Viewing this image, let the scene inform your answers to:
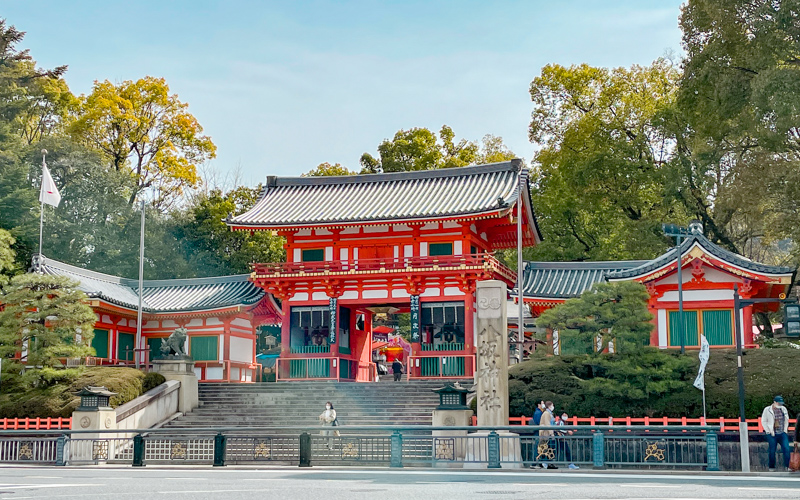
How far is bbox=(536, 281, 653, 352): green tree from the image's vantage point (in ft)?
87.1

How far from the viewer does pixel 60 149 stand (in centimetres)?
5281

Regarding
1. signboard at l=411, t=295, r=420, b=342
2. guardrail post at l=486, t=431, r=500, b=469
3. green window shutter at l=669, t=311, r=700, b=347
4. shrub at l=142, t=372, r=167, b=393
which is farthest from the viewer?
signboard at l=411, t=295, r=420, b=342

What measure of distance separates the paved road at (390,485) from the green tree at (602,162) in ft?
93.1

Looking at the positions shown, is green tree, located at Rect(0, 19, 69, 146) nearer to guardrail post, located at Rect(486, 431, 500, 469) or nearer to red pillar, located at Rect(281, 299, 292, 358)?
red pillar, located at Rect(281, 299, 292, 358)

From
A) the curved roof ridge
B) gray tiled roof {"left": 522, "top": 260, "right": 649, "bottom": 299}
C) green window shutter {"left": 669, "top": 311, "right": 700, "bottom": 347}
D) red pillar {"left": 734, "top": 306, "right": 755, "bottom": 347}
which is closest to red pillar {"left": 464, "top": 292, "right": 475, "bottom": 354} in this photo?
gray tiled roof {"left": 522, "top": 260, "right": 649, "bottom": 299}

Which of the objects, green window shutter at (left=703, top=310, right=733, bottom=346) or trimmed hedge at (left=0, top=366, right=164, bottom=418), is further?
green window shutter at (left=703, top=310, right=733, bottom=346)

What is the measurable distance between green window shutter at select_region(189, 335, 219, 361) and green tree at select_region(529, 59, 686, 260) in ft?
64.5

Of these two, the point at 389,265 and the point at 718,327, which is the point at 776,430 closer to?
the point at 718,327

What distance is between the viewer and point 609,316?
87.4 ft

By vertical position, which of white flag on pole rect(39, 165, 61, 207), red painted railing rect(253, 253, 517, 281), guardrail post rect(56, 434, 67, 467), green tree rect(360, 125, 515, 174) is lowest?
guardrail post rect(56, 434, 67, 467)

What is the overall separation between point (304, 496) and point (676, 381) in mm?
15528

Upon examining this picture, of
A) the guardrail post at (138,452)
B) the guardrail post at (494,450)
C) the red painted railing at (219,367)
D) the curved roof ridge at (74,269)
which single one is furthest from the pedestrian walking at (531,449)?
the curved roof ridge at (74,269)

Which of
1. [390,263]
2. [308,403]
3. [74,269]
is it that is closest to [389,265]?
[390,263]

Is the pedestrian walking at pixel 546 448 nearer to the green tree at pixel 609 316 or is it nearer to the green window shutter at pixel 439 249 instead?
the green tree at pixel 609 316
